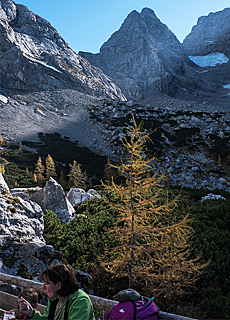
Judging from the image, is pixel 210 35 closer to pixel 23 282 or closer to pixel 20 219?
pixel 20 219

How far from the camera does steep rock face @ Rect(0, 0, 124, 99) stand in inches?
2335

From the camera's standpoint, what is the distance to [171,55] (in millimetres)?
105125

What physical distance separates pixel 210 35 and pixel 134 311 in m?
186

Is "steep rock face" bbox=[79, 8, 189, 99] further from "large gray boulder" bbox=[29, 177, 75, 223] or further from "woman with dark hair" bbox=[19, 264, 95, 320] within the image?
"woman with dark hair" bbox=[19, 264, 95, 320]

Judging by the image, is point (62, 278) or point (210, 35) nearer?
point (62, 278)

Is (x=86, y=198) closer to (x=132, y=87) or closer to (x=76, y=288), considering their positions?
(x=76, y=288)

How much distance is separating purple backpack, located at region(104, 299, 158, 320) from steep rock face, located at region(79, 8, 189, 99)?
88.9 metres

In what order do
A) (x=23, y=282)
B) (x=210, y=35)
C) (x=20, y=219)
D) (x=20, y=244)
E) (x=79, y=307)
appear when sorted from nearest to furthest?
(x=79, y=307) < (x=23, y=282) < (x=20, y=244) < (x=20, y=219) < (x=210, y=35)

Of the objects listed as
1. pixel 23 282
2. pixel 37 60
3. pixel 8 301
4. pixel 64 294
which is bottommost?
pixel 8 301

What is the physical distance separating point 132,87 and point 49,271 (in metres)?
95.7

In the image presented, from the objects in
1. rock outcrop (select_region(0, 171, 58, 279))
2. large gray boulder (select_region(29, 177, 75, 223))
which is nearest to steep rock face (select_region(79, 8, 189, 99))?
large gray boulder (select_region(29, 177, 75, 223))

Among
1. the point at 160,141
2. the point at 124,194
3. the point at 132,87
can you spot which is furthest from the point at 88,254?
the point at 132,87

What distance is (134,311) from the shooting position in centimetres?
183

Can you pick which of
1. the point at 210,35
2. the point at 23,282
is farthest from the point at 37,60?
the point at 210,35
